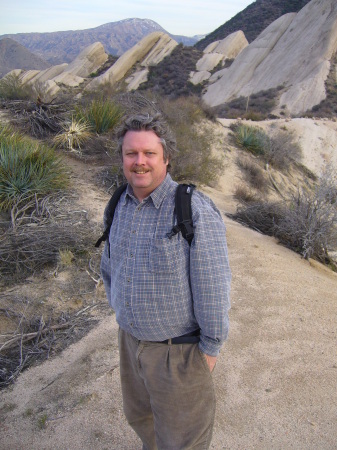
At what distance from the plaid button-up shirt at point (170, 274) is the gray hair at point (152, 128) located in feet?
0.57

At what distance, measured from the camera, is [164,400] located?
74.3 inches

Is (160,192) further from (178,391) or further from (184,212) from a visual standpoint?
(178,391)

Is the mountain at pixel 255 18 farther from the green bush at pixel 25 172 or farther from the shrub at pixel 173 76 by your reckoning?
the green bush at pixel 25 172

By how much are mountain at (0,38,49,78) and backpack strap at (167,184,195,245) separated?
97.9 meters

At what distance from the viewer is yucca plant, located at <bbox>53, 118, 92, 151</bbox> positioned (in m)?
8.77

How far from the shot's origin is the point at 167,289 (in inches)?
70.6

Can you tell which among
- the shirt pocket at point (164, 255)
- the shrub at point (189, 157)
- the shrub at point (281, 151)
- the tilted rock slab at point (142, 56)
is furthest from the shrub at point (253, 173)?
the tilted rock slab at point (142, 56)

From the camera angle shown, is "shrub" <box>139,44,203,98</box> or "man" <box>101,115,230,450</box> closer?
"man" <box>101,115,230,450</box>

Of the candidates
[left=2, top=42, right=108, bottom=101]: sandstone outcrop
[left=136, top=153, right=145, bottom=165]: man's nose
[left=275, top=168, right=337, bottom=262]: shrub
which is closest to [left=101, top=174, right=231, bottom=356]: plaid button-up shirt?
[left=136, top=153, right=145, bottom=165]: man's nose

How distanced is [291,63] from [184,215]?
33.3 m

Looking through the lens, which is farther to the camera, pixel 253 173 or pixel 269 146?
pixel 269 146

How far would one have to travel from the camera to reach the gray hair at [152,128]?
1.84m

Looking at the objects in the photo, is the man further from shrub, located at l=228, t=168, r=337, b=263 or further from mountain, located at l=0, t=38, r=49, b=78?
mountain, located at l=0, t=38, r=49, b=78

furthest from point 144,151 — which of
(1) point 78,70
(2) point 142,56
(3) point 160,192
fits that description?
(2) point 142,56
